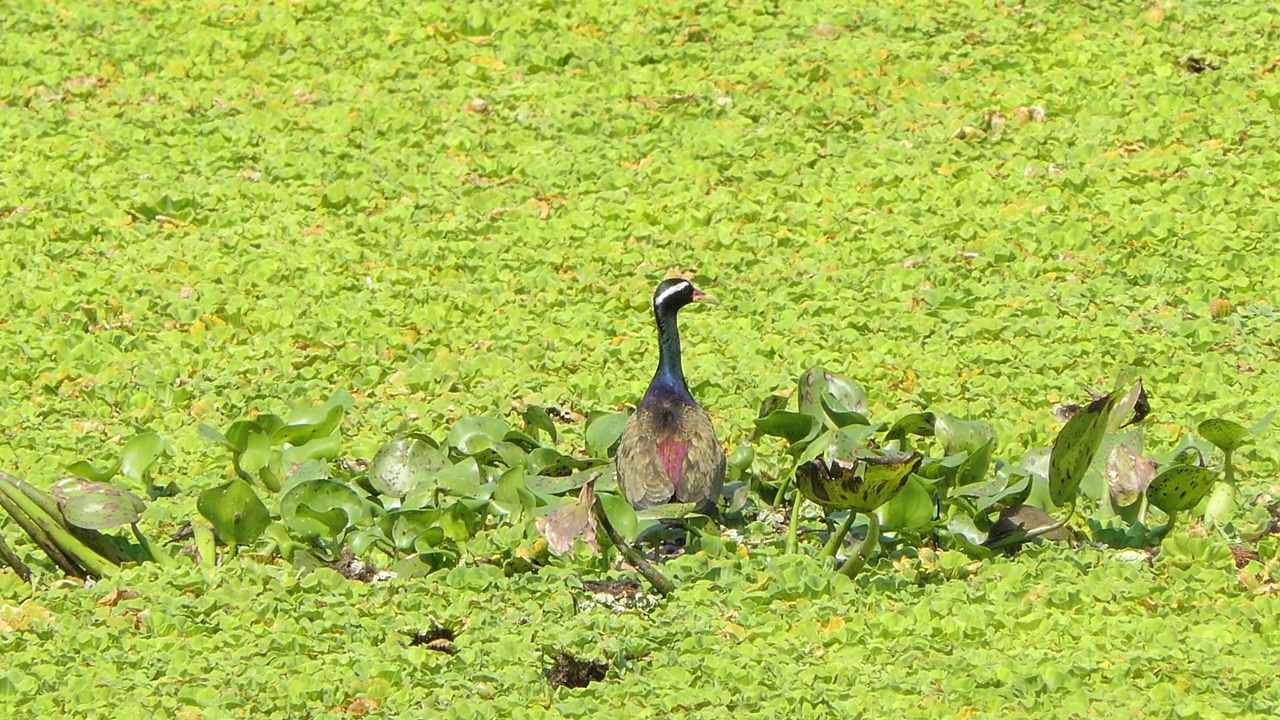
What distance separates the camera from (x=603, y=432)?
7.06m

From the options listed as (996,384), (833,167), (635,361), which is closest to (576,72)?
(833,167)

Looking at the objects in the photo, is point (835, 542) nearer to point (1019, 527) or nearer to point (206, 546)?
point (1019, 527)

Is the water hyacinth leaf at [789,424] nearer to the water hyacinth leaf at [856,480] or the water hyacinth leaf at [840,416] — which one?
the water hyacinth leaf at [840,416]

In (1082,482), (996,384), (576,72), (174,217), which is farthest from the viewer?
(576,72)

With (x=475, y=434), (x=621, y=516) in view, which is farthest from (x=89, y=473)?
(x=621, y=516)

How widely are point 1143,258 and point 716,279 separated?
196cm

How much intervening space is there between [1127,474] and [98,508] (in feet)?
10.2

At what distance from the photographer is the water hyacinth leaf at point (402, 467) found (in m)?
6.55

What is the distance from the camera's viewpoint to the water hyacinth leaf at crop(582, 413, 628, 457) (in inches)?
277

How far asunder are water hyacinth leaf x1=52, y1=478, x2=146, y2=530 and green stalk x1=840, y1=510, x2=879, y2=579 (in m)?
2.12

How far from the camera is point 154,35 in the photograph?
11.6 meters

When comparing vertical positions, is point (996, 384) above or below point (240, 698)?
below

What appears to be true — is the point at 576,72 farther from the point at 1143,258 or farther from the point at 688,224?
the point at 1143,258

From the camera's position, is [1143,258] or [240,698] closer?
[240,698]
